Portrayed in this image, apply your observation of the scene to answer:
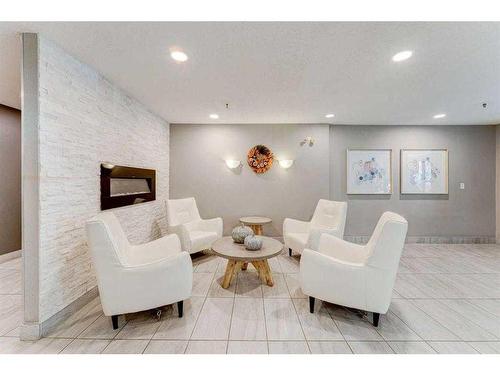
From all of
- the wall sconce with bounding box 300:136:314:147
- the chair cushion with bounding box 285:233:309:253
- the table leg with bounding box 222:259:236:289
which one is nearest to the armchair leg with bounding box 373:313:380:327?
the chair cushion with bounding box 285:233:309:253

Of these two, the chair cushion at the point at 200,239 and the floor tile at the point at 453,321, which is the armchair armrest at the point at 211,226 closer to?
the chair cushion at the point at 200,239

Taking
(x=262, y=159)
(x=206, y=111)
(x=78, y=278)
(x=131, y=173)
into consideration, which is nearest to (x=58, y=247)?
(x=78, y=278)

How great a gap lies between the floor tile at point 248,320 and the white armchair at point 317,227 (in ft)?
3.89

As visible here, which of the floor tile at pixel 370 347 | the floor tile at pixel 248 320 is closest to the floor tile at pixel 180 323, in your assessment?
the floor tile at pixel 248 320

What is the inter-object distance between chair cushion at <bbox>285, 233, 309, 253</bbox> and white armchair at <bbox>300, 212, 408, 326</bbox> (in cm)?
115

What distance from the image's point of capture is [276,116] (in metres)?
3.74

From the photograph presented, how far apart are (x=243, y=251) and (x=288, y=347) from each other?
1.00 metres

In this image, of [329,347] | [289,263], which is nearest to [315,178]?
[289,263]

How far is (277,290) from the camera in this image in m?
2.42

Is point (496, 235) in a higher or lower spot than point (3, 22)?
lower

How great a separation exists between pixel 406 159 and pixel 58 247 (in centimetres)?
545

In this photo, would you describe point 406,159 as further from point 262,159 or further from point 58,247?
point 58,247

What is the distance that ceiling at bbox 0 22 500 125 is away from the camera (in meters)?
1.60
